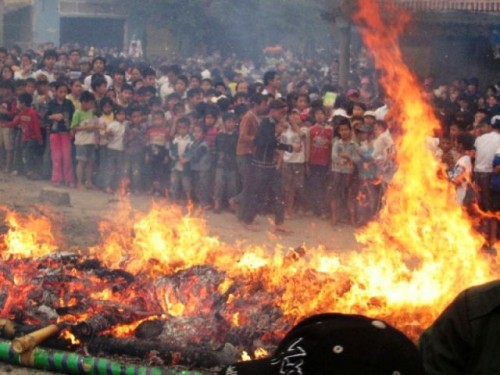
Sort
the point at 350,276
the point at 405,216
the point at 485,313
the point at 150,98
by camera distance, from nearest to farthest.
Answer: the point at 485,313
the point at 350,276
the point at 405,216
the point at 150,98

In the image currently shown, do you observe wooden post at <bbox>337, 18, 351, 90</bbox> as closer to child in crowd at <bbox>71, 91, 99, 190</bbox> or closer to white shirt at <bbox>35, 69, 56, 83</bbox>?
white shirt at <bbox>35, 69, 56, 83</bbox>

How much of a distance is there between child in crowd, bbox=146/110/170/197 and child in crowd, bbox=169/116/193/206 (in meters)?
0.26

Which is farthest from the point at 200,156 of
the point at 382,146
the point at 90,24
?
the point at 90,24

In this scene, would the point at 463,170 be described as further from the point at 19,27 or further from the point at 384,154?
the point at 19,27

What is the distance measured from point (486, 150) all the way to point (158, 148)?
5015 millimetres

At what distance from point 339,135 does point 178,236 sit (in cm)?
377

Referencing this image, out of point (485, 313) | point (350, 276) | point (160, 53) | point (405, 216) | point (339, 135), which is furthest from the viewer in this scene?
point (160, 53)

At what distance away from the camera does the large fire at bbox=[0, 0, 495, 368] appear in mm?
6652

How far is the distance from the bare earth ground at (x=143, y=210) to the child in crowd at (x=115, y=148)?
29 cm

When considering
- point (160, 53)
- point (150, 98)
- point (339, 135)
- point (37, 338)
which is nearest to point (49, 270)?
point (37, 338)

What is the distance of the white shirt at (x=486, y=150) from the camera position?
10.4 metres

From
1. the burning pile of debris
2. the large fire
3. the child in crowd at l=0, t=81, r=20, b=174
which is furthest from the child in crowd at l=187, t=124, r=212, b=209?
the burning pile of debris

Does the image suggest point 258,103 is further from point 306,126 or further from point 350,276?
point 350,276

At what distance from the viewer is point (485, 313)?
95.2 inches
